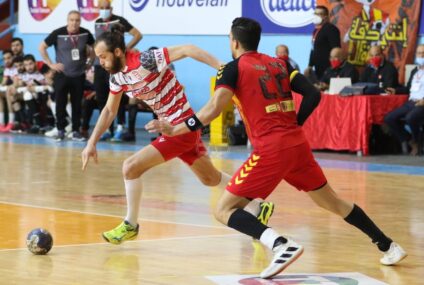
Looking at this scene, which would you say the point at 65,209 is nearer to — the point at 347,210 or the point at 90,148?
the point at 90,148

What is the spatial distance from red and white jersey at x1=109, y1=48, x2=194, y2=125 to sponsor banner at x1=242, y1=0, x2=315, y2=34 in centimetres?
1111

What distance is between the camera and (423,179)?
1470 centimetres

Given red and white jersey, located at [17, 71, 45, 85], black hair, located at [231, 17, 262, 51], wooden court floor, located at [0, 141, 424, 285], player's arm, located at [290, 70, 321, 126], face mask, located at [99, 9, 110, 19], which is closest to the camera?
black hair, located at [231, 17, 262, 51]

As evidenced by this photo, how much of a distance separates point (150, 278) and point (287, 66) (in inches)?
73.3

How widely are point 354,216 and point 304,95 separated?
109cm

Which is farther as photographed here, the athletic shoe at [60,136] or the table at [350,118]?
the athletic shoe at [60,136]

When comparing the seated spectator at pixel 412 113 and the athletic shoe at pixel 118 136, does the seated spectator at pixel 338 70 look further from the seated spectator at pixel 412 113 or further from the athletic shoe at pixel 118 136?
the athletic shoe at pixel 118 136

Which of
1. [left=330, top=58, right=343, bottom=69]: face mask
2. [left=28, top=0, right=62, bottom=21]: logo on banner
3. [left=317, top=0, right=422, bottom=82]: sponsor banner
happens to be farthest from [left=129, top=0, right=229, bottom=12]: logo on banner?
[left=330, top=58, right=343, bottom=69]: face mask

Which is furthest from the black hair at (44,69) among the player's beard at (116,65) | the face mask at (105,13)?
the player's beard at (116,65)

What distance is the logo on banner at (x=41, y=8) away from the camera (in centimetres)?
2508

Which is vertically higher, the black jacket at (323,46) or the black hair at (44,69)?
the black jacket at (323,46)

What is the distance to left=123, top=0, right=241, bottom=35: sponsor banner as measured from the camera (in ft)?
71.5

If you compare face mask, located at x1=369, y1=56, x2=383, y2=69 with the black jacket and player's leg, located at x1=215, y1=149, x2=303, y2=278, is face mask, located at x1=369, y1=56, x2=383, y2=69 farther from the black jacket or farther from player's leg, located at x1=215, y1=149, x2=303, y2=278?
player's leg, located at x1=215, y1=149, x2=303, y2=278

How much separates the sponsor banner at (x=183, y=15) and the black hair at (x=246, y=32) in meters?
13.9
